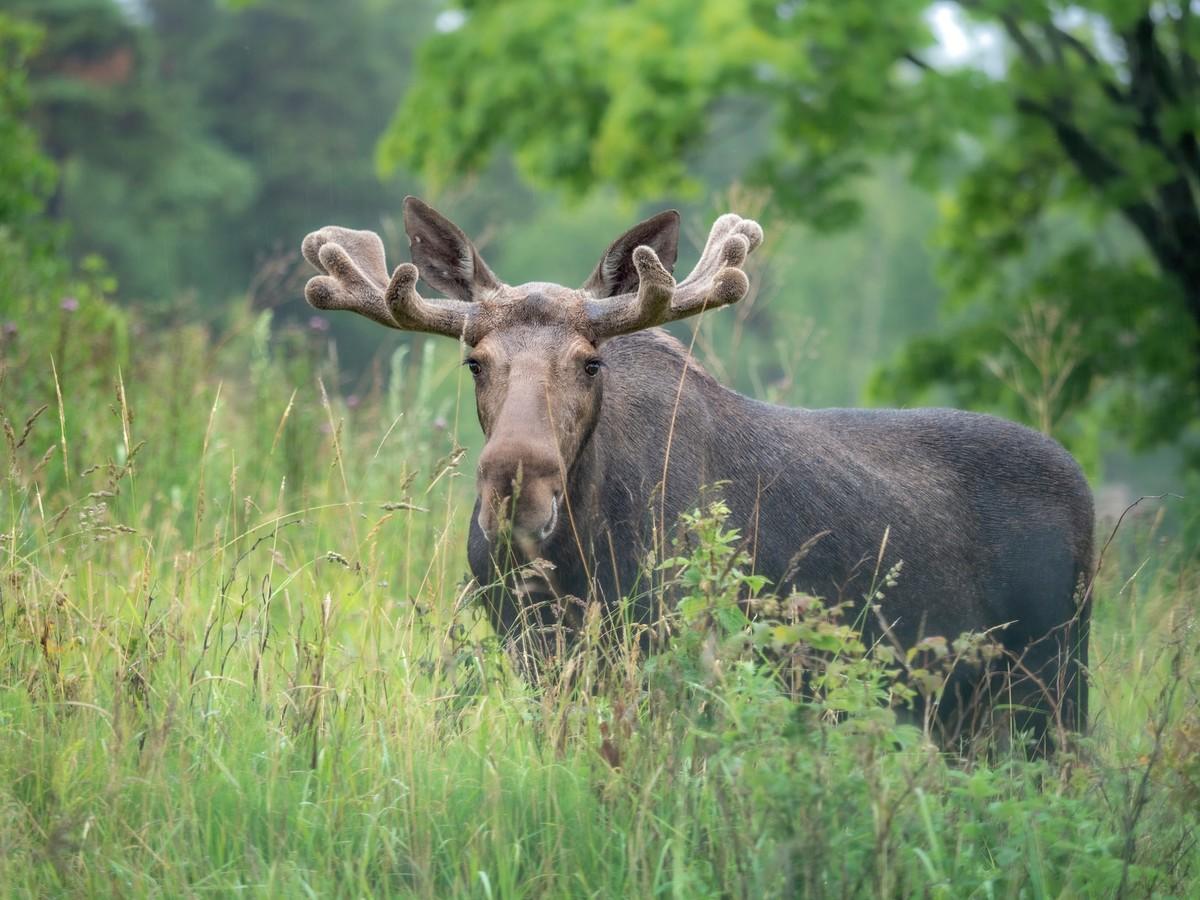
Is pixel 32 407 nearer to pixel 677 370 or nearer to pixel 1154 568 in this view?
pixel 677 370

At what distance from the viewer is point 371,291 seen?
5598 millimetres

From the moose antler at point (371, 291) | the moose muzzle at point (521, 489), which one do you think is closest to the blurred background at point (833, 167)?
the moose antler at point (371, 291)

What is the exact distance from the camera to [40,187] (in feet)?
42.1

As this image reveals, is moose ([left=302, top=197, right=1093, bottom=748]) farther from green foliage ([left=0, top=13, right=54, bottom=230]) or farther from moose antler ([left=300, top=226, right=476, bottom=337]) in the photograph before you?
green foliage ([left=0, top=13, right=54, bottom=230])

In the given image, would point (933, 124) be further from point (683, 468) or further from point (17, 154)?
point (683, 468)

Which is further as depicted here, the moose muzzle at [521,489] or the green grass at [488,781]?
the moose muzzle at [521,489]

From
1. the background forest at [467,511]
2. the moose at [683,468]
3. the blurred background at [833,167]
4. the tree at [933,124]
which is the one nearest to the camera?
the background forest at [467,511]

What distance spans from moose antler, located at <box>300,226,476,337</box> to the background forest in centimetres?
30

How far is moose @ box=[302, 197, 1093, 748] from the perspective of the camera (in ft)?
16.4

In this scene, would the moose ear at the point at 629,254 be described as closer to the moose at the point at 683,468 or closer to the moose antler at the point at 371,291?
the moose at the point at 683,468

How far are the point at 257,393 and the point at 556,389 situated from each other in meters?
4.16

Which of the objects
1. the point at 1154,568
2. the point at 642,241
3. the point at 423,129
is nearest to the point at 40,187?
the point at 423,129

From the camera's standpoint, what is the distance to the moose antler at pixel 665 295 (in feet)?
16.6

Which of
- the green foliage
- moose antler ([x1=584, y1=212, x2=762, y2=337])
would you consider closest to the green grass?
moose antler ([x1=584, y1=212, x2=762, y2=337])
